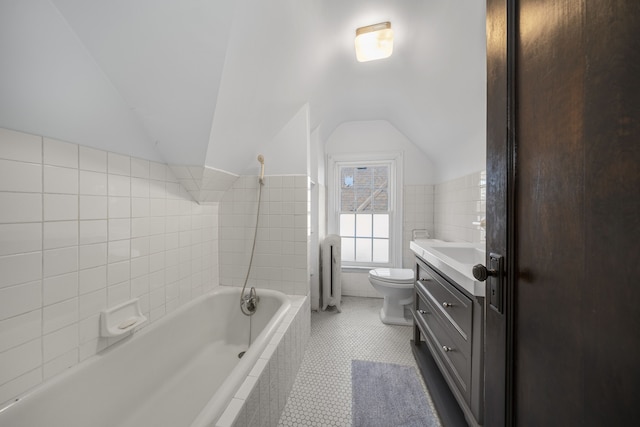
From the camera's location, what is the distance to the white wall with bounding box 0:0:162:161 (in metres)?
0.76

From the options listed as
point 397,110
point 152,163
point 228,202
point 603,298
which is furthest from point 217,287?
point 397,110

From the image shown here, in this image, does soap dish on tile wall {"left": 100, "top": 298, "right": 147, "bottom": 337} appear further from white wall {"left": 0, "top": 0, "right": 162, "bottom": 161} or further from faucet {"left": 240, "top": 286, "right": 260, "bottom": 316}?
white wall {"left": 0, "top": 0, "right": 162, "bottom": 161}

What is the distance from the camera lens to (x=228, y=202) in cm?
207

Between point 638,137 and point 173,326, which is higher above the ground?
point 638,137

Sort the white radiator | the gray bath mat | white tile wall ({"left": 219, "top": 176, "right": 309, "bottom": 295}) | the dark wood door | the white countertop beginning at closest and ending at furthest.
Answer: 1. the dark wood door
2. the white countertop
3. the gray bath mat
4. white tile wall ({"left": 219, "top": 176, "right": 309, "bottom": 295})
5. the white radiator

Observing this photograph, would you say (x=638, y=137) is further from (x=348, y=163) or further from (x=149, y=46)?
(x=348, y=163)

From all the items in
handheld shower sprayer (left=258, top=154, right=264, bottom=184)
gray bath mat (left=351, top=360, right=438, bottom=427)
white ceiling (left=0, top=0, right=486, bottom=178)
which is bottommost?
gray bath mat (left=351, top=360, right=438, bottom=427)

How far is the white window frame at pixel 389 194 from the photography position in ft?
9.84

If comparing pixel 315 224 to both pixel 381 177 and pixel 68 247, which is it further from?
pixel 68 247

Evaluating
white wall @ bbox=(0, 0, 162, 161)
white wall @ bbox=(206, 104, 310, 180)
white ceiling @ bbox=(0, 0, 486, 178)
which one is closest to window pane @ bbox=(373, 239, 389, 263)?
white ceiling @ bbox=(0, 0, 486, 178)

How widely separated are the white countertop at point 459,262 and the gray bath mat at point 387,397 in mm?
809

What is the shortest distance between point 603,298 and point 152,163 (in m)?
1.88

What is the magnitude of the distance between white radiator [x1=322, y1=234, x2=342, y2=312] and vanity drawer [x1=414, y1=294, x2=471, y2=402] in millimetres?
1056

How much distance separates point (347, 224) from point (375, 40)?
2109mm
